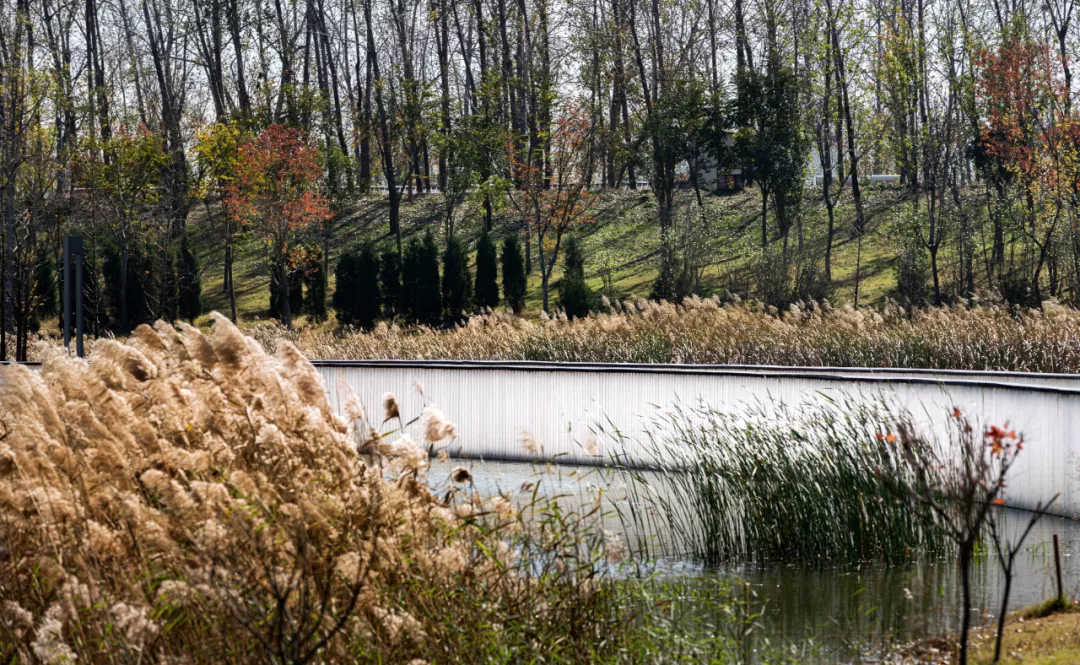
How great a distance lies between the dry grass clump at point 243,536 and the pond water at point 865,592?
2.23 ft

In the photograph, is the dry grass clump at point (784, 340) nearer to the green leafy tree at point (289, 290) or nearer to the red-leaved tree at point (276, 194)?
the green leafy tree at point (289, 290)

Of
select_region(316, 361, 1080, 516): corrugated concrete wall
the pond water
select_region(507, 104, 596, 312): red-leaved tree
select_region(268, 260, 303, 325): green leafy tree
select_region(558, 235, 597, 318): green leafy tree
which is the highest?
select_region(507, 104, 596, 312): red-leaved tree

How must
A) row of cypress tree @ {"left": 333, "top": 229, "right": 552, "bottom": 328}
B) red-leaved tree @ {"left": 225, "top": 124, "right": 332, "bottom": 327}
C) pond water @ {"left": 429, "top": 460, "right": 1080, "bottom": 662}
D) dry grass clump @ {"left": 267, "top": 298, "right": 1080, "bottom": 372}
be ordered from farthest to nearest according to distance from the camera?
red-leaved tree @ {"left": 225, "top": 124, "right": 332, "bottom": 327} → row of cypress tree @ {"left": 333, "top": 229, "right": 552, "bottom": 328} → dry grass clump @ {"left": 267, "top": 298, "right": 1080, "bottom": 372} → pond water @ {"left": 429, "top": 460, "right": 1080, "bottom": 662}

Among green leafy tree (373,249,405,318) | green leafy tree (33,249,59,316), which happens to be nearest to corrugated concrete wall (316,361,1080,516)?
green leafy tree (373,249,405,318)

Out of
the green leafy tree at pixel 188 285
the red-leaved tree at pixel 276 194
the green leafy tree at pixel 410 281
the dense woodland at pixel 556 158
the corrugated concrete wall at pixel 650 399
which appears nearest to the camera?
the corrugated concrete wall at pixel 650 399

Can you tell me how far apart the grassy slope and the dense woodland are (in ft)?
→ 1.01

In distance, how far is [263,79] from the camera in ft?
129

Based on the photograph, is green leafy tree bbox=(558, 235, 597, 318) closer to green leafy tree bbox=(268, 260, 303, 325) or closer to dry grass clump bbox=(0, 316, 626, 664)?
green leafy tree bbox=(268, 260, 303, 325)

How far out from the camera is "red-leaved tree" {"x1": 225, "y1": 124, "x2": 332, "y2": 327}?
29578 mm

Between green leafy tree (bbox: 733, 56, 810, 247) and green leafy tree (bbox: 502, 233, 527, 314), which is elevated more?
green leafy tree (bbox: 733, 56, 810, 247)

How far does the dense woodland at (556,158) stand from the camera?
2480cm

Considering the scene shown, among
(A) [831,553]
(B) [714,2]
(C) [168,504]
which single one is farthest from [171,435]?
(B) [714,2]

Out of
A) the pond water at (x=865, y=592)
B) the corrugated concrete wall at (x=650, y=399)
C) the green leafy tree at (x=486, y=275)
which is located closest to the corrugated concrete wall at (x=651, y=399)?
the corrugated concrete wall at (x=650, y=399)

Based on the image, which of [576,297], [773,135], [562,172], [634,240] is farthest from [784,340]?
[634,240]
